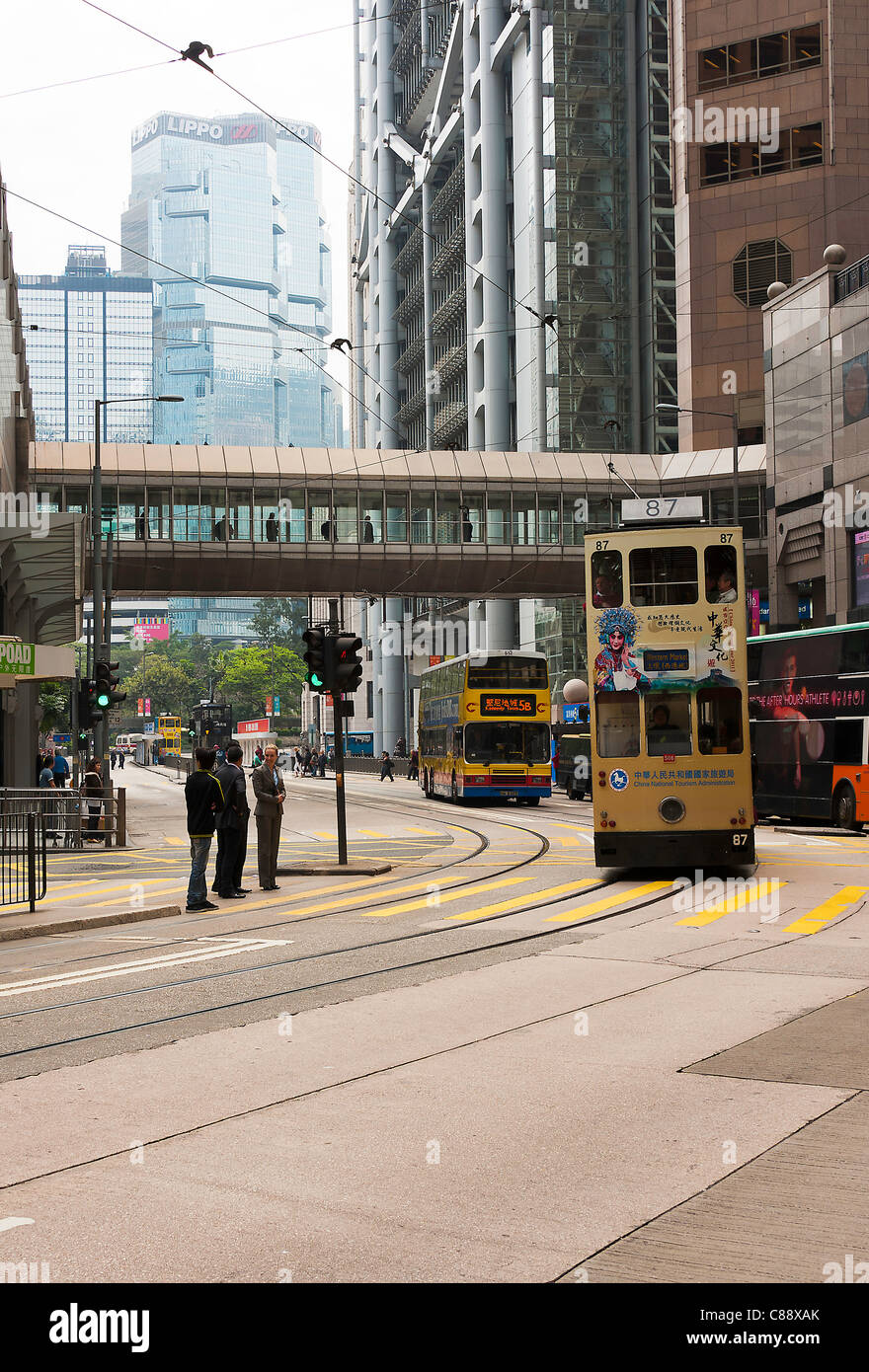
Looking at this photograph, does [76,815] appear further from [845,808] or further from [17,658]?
[845,808]

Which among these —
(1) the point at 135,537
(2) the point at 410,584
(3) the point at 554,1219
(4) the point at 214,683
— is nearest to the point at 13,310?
(1) the point at 135,537

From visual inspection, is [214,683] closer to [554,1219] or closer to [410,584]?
[410,584]

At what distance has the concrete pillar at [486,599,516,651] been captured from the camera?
259 feet

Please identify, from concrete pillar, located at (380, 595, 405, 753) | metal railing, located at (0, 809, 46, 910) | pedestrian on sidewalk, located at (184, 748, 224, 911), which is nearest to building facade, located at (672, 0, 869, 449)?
concrete pillar, located at (380, 595, 405, 753)

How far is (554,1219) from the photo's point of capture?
499 cm

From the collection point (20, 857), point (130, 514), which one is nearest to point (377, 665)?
point (130, 514)

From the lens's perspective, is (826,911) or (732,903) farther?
(732,903)

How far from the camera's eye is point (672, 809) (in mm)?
18203

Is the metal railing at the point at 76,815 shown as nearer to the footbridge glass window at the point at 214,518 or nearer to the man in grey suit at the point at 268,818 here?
the man in grey suit at the point at 268,818

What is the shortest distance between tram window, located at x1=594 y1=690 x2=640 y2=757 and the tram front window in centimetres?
2134

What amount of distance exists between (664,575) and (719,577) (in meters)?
0.69

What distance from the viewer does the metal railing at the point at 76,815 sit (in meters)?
26.0

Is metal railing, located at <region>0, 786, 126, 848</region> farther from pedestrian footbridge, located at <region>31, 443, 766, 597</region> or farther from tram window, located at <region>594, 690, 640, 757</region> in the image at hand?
pedestrian footbridge, located at <region>31, 443, 766, 597</region>
